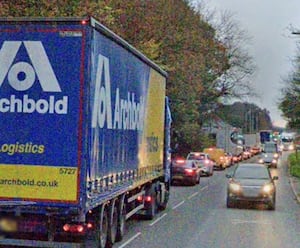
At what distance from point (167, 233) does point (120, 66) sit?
4.67 meters

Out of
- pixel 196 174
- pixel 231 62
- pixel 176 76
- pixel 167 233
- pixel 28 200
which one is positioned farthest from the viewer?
pixel 231 62

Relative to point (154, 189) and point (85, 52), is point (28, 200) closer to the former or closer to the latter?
point (85, 52)

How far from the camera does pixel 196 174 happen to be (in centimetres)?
3812

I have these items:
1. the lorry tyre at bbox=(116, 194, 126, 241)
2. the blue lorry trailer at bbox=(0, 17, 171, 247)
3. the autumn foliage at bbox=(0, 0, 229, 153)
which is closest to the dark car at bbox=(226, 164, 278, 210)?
the autumn foliage at bbox=(0, 0, 229, 153)

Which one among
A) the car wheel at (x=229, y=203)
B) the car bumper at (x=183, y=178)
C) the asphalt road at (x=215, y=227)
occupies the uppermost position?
the car bumper at (x=183, y=178)

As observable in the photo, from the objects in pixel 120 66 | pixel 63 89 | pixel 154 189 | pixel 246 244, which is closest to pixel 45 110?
pixel 63 89

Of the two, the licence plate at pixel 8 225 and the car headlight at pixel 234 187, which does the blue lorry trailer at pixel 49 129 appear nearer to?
the licence plate at pixel 8 225

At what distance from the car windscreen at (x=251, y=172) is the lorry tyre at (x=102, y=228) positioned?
1129cm

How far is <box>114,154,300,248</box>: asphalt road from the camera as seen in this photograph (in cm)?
1496

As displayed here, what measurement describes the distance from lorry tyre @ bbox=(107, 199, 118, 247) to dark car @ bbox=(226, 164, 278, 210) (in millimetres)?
9583

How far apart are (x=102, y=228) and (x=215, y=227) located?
5.78 m

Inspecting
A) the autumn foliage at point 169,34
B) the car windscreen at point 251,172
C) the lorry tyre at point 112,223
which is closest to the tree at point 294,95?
the autumn foliage at point 169,34

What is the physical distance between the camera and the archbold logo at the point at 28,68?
11.3 metres

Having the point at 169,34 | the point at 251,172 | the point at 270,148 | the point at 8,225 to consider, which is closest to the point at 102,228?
the point at 8,225
